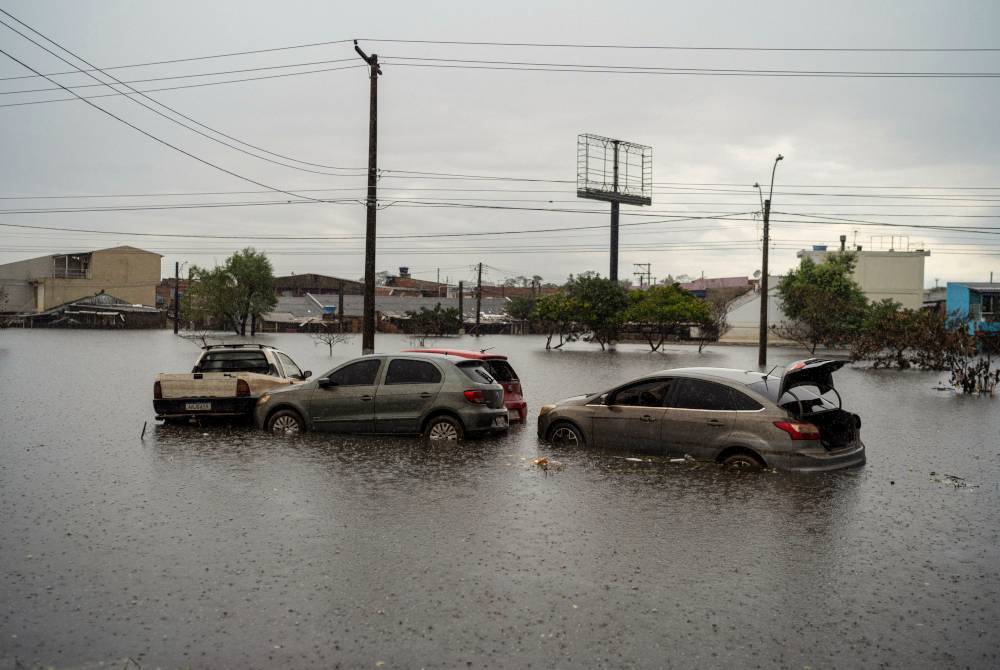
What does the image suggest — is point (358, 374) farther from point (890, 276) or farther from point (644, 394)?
point (890, 276)

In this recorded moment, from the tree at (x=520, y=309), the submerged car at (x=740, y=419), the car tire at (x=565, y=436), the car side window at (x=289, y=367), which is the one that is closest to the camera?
the submerged car at (x=740, y=419)

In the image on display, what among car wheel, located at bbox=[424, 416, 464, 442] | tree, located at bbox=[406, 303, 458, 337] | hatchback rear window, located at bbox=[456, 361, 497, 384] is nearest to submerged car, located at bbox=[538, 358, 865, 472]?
hatchback rear window, located at bbox=[456, 361, 497, 384]

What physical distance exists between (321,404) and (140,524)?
6.53m

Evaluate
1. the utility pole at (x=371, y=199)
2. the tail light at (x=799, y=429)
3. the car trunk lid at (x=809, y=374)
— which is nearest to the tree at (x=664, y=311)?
the utility pole at (x=371, y=199)

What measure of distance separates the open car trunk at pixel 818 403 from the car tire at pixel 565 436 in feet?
10.9

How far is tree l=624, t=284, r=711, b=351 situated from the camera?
2255 inches

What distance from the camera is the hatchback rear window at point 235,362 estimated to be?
1703 centimetres

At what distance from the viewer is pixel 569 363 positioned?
41.8 metres

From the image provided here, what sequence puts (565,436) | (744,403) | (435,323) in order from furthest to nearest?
(435,323) < (565,436) < (744,403)

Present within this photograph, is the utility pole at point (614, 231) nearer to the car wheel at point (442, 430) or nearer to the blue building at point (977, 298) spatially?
the blue building at point (977, 298)

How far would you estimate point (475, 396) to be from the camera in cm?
1394

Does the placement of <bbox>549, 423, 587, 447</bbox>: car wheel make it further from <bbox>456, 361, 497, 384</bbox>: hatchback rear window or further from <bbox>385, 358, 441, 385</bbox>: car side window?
<bbox>385, 358, 441, 385</bbox>: car side window

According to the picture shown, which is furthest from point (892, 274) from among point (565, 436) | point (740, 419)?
point (740, 419)

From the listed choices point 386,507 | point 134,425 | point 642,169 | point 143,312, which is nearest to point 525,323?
point 642,169
